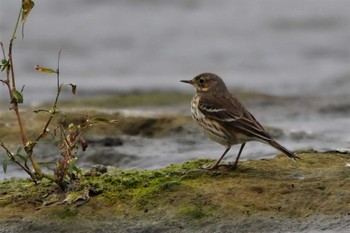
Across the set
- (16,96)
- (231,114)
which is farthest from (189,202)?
(231,114)

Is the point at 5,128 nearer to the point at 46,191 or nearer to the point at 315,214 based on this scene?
the point at 46,191

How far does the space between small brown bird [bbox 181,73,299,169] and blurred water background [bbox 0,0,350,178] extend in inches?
217

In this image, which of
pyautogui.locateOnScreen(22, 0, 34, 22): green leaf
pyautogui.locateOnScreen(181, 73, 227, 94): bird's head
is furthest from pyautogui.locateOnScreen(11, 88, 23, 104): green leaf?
pyautogui.locateOnScreen(181, 73, 227, 94): bird's head

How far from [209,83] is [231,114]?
1151mm

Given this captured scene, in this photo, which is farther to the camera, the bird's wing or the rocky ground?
the bird's wing

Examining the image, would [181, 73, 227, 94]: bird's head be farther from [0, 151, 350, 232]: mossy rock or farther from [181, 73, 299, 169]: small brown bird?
[0, 151, 350, 232]: mossy rock

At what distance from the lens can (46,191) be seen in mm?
8734

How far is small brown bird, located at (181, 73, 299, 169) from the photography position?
9.79m

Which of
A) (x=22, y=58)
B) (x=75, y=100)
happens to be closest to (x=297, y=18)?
(x=22, y=58)

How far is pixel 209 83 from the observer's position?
11.2 meters

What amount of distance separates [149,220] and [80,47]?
1808 cm

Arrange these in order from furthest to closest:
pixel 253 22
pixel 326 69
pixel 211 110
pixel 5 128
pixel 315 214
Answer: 1. pixel 253 22
2. pixel 326 69
3. pixel 5 128
4. pixel 211 110
5. pixel 315 214

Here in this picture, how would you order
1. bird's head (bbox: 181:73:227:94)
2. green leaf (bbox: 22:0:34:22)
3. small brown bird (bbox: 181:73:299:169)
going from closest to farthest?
green leaf (bbox: 22:0:34:22) → small brown bird (bbox: 181:73:299:169) → bird's head (bbox: 181:73:227:94)

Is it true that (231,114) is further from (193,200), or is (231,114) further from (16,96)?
(16,96)
